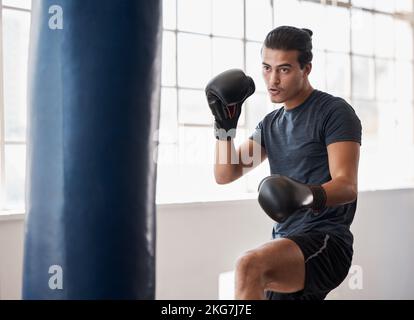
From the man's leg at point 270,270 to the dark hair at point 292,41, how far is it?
64 cm

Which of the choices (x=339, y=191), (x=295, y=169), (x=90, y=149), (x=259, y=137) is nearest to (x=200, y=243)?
(x=259, y=137)

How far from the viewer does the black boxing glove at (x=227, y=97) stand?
6.63 feet

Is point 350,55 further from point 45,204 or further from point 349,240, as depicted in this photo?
point 45,204

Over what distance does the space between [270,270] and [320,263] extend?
211 millimetres

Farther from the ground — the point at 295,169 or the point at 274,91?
the point at 274,91

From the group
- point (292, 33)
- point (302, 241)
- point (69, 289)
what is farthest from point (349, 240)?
point (69, 289)

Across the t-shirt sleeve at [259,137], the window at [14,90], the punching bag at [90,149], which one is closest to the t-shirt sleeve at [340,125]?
the t-shirt sleeve at [259,137]

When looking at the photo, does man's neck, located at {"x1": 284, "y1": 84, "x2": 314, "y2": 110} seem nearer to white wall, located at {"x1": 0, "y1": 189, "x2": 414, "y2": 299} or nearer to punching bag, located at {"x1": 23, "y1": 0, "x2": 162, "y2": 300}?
punching bag, located at {"x1": 23, "y1": 0, "x2": 162, "y2": 300}

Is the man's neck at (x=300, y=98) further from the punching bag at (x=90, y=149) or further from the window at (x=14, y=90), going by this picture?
the window at (x=14, y=90)

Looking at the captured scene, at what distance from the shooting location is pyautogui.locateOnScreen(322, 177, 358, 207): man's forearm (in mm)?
1743

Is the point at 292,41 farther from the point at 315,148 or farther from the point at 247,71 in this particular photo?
the point at 247,71

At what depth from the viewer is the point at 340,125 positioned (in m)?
1.88

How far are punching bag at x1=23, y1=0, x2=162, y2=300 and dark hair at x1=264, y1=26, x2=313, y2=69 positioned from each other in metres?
0.53

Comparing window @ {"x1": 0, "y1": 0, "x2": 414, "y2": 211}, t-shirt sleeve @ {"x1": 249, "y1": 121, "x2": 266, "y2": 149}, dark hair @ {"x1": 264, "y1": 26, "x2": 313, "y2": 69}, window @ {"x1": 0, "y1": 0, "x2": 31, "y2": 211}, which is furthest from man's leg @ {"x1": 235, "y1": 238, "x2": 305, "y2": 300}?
window @ {"x1": 0, "y1": 0, "x2": 31, "y2": 211}
